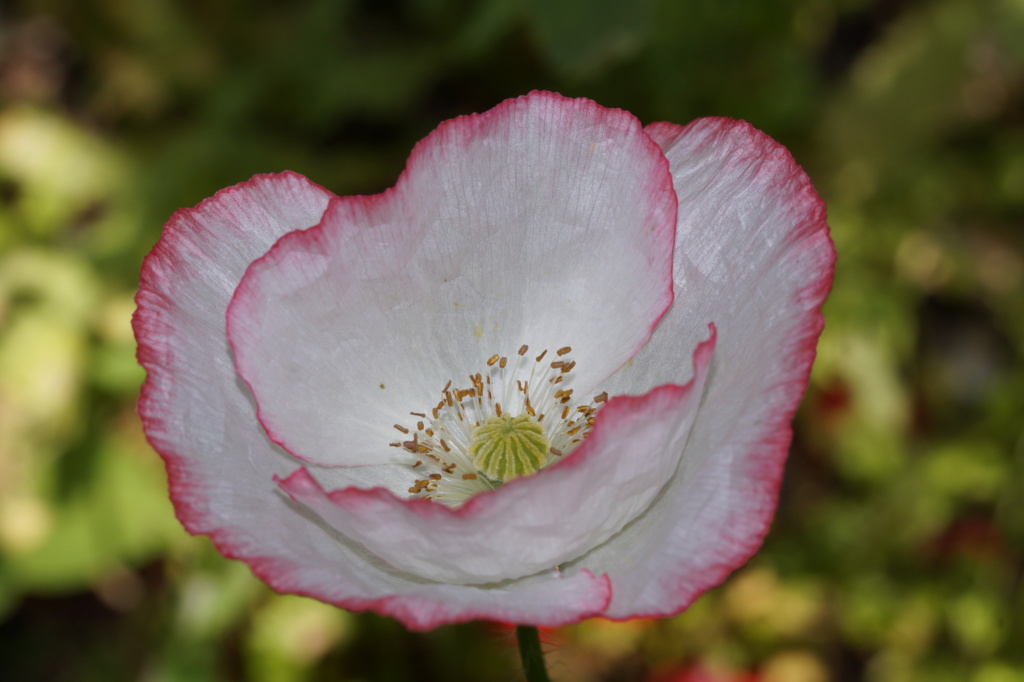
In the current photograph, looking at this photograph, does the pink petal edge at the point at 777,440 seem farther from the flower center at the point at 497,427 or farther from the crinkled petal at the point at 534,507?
the flower center at the point at 497,427

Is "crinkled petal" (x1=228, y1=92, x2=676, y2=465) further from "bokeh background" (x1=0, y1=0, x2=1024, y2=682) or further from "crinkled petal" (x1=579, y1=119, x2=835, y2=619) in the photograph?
"bokeh background" (x1=0, y1=0, x2=1024, y2=682)

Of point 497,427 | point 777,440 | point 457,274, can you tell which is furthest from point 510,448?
point 777,440

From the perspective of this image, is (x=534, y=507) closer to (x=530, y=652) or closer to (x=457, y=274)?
(x=530, y=652)

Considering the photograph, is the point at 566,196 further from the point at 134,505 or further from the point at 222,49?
the point at 222,49

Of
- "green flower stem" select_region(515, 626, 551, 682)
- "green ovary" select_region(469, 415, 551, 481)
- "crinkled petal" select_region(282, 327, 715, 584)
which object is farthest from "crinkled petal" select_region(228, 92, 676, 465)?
"green flower stem" select_region(515, 626, 551, 682)

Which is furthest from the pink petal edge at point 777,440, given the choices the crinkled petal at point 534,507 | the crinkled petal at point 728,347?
the crinkled petal at point 534,507
